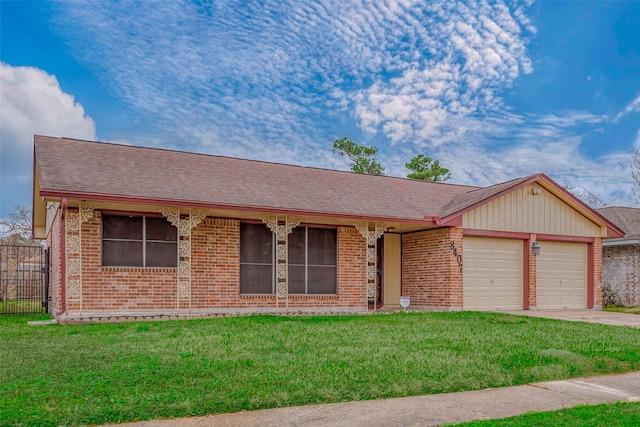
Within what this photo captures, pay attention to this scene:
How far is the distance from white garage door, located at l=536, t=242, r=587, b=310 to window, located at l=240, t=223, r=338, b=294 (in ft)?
20.8

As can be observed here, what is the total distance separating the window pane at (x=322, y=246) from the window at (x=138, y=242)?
3528mm

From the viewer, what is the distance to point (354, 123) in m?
30.1

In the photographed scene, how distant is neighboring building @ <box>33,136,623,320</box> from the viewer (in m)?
11.7

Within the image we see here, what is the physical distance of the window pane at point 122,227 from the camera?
11922mm

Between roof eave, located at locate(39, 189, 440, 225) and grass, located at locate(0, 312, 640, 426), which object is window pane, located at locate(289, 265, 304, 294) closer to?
roof eave, located at locate(39, 189, 440, 225)

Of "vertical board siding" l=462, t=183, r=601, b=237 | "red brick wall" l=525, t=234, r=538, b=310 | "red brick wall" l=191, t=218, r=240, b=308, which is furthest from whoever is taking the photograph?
"red brick wall" l=525, t=234, r=538, b=310

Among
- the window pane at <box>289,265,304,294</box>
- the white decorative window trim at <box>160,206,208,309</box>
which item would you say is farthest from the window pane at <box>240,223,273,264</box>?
the white decorative window trim at <box>160,206,208,309</box>

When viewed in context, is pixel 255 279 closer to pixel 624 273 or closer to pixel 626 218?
pixel 624 273

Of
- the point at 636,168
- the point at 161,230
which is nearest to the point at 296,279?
the point at 161,230

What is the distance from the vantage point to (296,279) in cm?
1398

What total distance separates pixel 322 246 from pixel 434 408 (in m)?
9.30

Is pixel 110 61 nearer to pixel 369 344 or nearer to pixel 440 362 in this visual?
pixel 369 344

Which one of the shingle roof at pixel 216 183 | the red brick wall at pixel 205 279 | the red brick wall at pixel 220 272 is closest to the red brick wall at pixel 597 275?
the shingle roof at pixel 216 183

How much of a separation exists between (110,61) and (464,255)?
13022 millimetres
